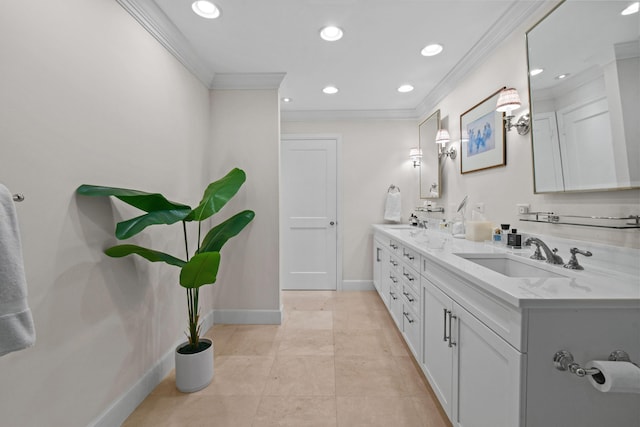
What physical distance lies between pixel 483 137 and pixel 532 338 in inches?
72.0

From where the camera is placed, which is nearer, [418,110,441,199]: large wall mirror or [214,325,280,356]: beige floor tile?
[214,325,280,356]: beige floor tile

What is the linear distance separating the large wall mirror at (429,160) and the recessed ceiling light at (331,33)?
1.58 meters

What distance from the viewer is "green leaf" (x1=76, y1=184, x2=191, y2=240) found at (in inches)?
51.0

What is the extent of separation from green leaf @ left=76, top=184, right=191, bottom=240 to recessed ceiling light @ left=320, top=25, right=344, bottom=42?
1.61 meters

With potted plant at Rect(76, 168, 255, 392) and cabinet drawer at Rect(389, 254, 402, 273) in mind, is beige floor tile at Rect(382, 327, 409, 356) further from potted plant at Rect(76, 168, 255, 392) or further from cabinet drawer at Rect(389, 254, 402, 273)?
potted plant at Rect(76, 168, 255, 392)

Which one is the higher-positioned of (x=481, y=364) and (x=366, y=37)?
(x=366, y=37)

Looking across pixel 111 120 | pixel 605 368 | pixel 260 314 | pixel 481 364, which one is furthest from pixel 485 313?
pixel 260 314

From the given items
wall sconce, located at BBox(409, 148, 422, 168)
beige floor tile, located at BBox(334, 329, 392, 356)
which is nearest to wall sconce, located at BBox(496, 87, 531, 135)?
wall sconce, located at BBox(409, 148, 422, 168)

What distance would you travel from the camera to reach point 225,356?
222cm

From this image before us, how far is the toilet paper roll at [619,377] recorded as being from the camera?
0.77 metres

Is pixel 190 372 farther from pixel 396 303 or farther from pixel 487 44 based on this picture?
pixel 487 44

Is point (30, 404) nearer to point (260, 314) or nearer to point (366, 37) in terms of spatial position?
point (260, 314)

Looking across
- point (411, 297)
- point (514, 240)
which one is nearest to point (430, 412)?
point (411, 297)

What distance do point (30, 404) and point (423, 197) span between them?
141 inches
